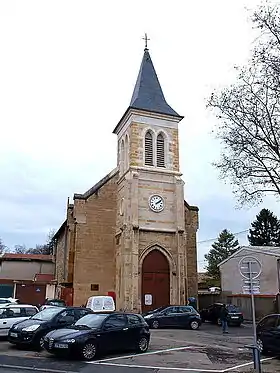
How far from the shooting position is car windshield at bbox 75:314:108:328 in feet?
49.2

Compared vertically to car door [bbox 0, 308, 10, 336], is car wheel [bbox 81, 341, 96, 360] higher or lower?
lower

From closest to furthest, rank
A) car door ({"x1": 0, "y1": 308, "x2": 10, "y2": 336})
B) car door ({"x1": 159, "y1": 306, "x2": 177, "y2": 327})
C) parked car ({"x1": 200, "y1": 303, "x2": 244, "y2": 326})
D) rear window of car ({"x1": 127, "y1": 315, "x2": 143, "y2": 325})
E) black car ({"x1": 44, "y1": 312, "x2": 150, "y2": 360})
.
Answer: black car ({"x1": 44, "y1": 312, "x2": 150, "y2": 360}) < rear window of car ({"x1": 127, "y1": 315, "x2": 143, "y2": 325}) < car door ({"x1": 0, "y1": 308, "x2": 10, "y2": 336}) < car door ({"x1": 159, "y1": 306, "x2": 177, "y2": 327}) < parked car ({"x1": 200, "y1": 303, "x2": 244, "y2": 326})

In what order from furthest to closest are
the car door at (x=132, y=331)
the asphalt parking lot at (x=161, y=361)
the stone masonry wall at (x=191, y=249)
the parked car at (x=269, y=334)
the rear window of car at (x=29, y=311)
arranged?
the stone masonry wall at (x=191, y=249)
the rear window of car at (x=29, y=311)
the car door at (x=132, y=331)
the parked car at (x=269, y=334)
the asphalt parking lot at (x=161, y=361)

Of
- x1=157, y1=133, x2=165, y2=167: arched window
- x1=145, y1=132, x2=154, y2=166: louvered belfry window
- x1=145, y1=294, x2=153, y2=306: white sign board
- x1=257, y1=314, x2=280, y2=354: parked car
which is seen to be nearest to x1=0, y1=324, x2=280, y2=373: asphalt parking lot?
x1=257, y1=314, x2=280, y2=354: parked car

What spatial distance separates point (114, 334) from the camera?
1512 centimetres

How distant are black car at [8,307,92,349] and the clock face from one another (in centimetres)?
1562

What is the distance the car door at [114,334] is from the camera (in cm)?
1477

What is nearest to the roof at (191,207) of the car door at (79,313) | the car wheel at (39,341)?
the car door at (79,313)

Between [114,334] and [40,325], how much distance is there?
9.70 feet

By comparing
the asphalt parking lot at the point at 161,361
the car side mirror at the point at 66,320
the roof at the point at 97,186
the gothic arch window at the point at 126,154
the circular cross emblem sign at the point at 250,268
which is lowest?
the asphalt parking lot at the point at 161,361

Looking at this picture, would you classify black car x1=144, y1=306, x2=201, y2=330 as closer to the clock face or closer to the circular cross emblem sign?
the clock face

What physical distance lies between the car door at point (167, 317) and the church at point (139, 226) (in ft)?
14.1

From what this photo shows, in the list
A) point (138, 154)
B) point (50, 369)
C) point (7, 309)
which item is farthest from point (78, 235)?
point (50, 369)

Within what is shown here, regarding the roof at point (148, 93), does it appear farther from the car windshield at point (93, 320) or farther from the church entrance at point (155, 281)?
the car windshield at point (93, 320)
